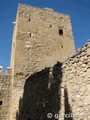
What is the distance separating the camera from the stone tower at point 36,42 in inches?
406

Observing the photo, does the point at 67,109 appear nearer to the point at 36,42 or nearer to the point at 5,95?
the point at 5,95

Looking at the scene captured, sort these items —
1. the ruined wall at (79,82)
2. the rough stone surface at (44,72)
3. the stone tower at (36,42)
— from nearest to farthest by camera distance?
the ruined wall at (79,82) < the rough stone surface at (44,72) < the stone tower at (36,42)

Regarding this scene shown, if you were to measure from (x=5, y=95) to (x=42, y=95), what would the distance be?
3.96m

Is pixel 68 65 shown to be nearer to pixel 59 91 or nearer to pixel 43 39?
pixel 59 91

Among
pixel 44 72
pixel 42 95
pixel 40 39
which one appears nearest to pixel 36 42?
pixel 40 39

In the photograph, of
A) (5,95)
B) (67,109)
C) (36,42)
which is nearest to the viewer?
(67,109)

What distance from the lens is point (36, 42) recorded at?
37.1 feet

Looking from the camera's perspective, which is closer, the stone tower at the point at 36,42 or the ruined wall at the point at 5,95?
the ruined wall at the point at 5,95

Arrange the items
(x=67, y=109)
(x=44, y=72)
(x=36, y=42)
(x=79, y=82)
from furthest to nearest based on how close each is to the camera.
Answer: (x=36, y=42) < (x=44, y=72) < (x=67, y=109) < (x=79, y=82)

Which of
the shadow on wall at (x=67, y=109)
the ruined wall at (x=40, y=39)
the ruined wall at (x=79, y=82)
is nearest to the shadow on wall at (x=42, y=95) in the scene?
the shadow on wall at (x=67, y=109)

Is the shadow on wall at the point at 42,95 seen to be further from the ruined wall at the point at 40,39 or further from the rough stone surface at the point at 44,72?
the ruined wall at the point at 40,39

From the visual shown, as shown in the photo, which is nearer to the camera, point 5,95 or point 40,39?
point 5,95

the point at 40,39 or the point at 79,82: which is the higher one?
the point at 40,39

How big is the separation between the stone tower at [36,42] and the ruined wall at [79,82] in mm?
4824
